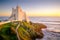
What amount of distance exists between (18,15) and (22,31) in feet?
0.93

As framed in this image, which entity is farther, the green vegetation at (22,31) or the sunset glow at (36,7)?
the sunset glow at (36,7)

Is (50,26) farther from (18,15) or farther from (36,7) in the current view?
(18,15)

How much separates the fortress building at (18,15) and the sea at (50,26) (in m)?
0.12

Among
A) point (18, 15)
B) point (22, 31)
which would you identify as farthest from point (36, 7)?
point (22, 31)

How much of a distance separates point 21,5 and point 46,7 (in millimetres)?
431

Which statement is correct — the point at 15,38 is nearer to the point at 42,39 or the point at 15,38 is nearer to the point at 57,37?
the point at 42,39

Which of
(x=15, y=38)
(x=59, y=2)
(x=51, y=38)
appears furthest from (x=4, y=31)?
(x=59, y=2)

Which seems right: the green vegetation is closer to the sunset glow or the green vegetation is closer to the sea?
the sea

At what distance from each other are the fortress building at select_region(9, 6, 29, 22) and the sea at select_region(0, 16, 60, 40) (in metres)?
0.12

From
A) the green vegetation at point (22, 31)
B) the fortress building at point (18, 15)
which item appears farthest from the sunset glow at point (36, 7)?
the green vegetation at point (22, 31)

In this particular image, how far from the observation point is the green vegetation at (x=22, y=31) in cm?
260

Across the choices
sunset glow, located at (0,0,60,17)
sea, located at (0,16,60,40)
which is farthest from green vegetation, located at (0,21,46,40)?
sunset glow, located at (0,0,60,17)

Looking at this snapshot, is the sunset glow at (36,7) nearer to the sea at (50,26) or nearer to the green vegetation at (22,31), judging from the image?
the sea at (50,26)

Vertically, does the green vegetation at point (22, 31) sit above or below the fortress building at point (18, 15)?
below
